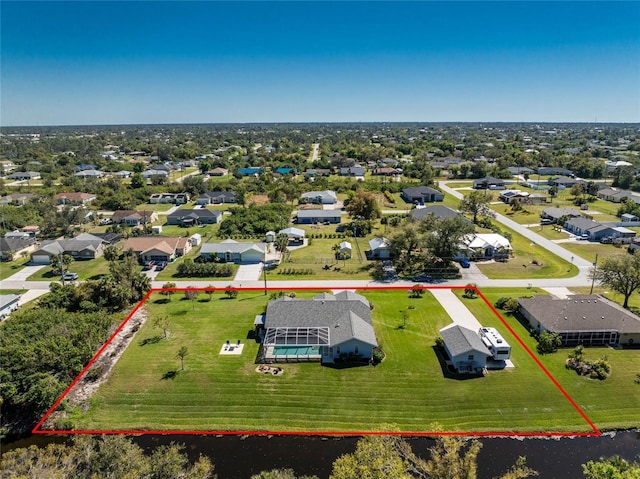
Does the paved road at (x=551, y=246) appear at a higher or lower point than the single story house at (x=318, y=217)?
lower

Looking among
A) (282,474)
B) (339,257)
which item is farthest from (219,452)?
(339,257)

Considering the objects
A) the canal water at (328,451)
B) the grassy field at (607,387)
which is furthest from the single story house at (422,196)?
the canal water at (328,451)

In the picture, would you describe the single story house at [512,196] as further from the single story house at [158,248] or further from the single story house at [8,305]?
the single story house at [8,305]

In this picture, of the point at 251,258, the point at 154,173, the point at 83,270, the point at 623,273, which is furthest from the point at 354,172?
the point at 623,273

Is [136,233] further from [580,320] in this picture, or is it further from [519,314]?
[580,320]

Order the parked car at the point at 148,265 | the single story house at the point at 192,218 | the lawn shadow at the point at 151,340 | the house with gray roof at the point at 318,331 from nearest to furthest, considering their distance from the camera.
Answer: the house with gray roof at the point at 318,331, the lawn shadow at the point at 151,340, the parked car at the point at 148,265, the single story house at the point at 192,218

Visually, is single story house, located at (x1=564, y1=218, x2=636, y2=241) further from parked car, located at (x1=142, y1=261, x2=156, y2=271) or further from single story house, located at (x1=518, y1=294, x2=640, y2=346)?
parked car, located at (x1=142, y1=261, x2=156, y2=271)

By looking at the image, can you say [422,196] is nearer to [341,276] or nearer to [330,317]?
[341,276]
